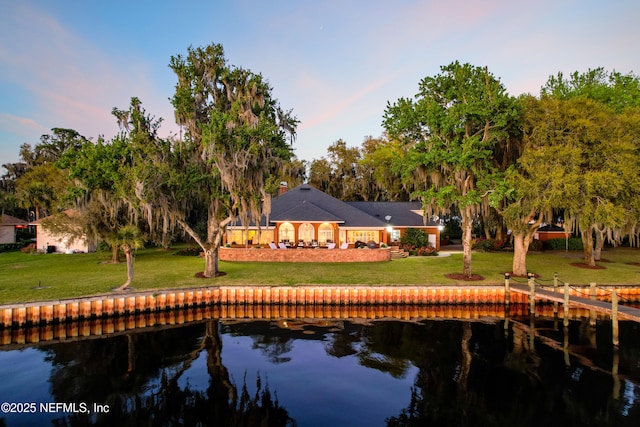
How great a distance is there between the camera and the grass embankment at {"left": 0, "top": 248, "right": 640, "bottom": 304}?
17.9m

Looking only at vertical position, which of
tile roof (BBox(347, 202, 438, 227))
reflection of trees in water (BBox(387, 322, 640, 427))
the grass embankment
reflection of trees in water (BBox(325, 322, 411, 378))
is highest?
tile roof (BBox(347, 202, 438, 227))

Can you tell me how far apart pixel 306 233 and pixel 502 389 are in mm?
22382

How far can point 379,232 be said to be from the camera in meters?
32.9

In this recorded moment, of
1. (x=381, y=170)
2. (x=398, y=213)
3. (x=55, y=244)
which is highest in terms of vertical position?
(x=381, y=170)

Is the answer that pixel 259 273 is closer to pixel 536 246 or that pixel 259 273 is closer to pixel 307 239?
pixel 307 239

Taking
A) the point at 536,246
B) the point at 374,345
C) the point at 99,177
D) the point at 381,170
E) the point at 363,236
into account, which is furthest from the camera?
the point at 381,170

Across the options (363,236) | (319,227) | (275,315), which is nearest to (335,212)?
(319,227)

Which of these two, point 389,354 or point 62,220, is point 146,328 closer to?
point 389,354

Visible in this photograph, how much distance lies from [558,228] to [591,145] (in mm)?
23831

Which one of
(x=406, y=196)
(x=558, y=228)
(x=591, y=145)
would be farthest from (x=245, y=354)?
(x=406, y=196)

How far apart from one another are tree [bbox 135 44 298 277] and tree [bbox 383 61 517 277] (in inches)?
286

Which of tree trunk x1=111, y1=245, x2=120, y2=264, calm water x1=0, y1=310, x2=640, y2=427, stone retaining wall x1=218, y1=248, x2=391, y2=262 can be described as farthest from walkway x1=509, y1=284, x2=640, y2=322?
tree trunk x1=111, y1=245, x2=120, y2=264

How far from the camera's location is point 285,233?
31.8 meters

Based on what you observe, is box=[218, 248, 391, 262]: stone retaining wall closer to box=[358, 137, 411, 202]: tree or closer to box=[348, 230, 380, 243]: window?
box=[348, 230, 380, 243]: window
